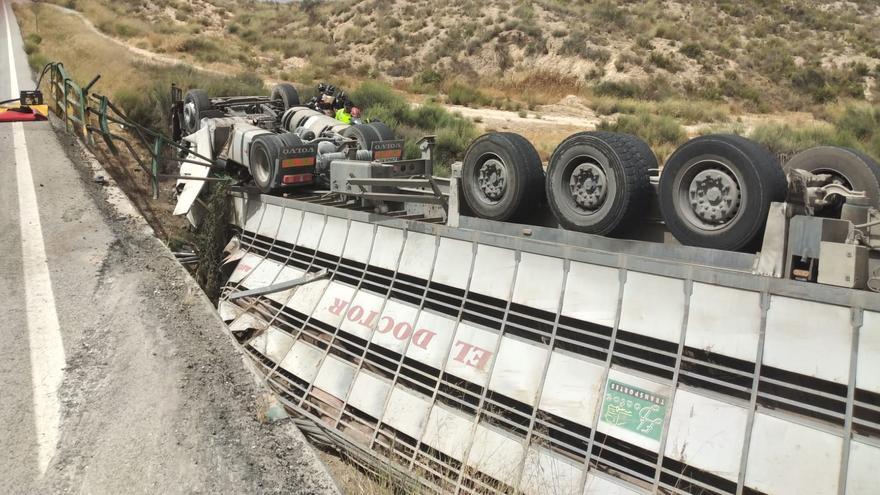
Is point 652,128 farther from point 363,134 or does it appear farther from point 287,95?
point 363,134

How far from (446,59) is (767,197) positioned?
33.7 meters

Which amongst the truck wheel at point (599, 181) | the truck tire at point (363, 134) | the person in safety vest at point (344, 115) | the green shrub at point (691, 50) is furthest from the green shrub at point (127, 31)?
the truck wheel at point (599, 181)

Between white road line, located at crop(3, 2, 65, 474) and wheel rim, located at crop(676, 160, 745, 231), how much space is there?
203 inches

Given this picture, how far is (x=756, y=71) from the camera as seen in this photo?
31547mm

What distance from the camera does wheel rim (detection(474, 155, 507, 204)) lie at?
20.7ft

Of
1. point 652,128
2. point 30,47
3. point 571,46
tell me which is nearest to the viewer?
point 652,128

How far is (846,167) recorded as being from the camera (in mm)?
5070

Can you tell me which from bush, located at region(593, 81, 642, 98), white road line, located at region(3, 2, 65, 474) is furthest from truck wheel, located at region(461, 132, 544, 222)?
bush, located at region(593, 81, 642, 98)

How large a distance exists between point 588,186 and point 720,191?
1177 mm

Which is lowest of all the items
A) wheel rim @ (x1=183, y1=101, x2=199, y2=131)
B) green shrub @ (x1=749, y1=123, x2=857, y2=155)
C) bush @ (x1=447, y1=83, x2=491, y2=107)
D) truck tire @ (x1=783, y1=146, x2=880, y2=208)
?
truck tire @ (x1=783, y1=146, x2=880, y2=208)

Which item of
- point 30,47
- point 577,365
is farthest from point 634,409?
point 30,47

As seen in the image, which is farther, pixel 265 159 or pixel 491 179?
pixel 265 159

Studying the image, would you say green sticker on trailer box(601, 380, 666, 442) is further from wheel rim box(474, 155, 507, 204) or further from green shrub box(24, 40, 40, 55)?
green shrub box(24, 40, 40, 55)

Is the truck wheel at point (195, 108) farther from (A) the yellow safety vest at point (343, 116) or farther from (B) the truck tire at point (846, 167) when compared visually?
(B) the truck tire at point (846, 167)
